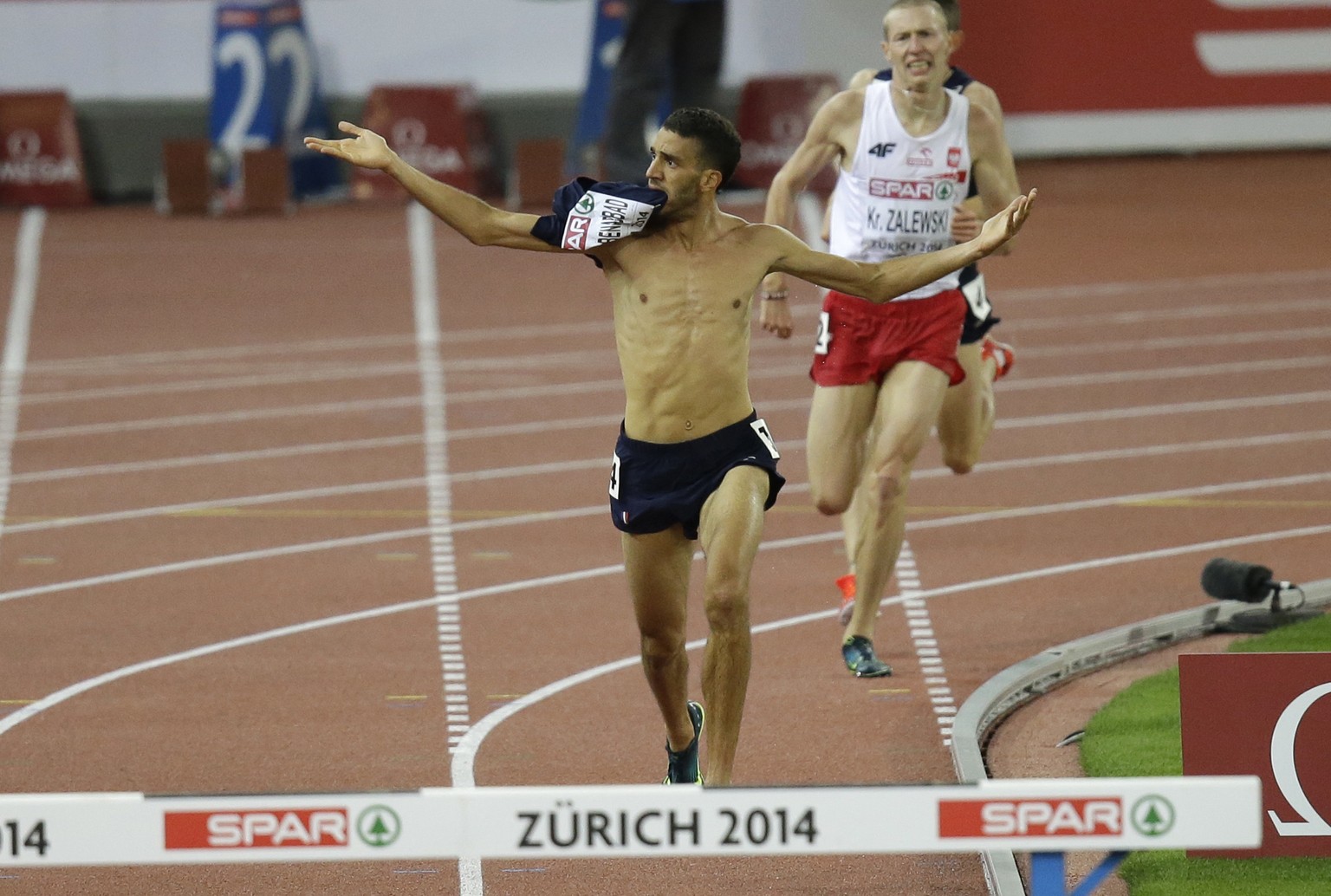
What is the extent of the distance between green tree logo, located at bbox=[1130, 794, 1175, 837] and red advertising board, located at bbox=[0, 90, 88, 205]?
14483 mm

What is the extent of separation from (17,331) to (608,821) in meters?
10.4

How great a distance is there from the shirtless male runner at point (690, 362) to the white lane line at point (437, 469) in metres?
1.23

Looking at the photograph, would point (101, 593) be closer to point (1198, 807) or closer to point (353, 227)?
point (1198, 807)

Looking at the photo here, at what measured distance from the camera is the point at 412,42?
1775cm

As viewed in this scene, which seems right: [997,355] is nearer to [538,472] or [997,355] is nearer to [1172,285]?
[538,472]

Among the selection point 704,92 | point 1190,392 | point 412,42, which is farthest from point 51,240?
point 1190,392

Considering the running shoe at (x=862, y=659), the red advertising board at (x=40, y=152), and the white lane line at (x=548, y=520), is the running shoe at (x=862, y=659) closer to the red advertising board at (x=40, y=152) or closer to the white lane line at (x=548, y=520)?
the white lane line at (x=548, y=520)

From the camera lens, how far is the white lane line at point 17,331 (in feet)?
34.9

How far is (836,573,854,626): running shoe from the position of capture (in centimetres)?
764

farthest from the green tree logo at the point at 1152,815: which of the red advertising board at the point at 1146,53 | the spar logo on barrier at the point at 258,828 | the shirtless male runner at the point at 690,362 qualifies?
the red advertising board at the point at 1146,53

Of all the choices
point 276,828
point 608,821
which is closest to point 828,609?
point 608,821

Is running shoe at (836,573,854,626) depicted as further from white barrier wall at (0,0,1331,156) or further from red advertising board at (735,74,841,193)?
white barrier wall at (0,0,1331,156)

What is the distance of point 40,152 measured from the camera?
17.1 meters

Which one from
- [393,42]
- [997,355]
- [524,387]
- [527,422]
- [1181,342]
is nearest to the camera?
[997,355]
